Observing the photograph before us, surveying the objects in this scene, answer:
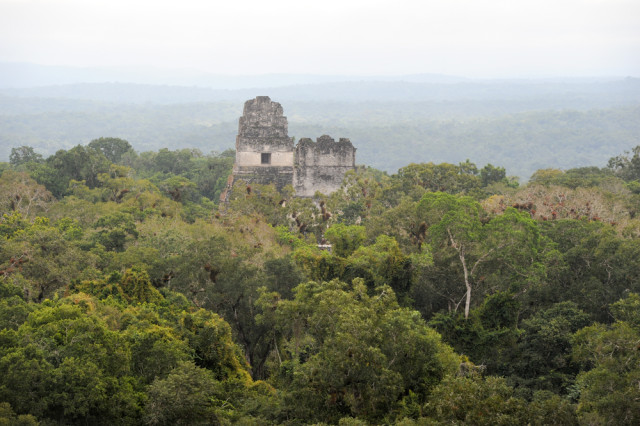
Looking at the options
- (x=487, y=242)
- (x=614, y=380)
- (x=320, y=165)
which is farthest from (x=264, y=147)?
(x=614, y=380)

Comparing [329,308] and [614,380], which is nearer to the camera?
[614,380]

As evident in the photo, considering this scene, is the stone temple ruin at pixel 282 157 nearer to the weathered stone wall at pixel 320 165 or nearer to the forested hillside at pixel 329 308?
the weathered stone wall at pixel 320 165

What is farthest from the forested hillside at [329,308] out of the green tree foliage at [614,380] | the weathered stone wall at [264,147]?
the weathered stone wall at [264,147]

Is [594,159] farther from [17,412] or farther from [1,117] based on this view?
[1,117]

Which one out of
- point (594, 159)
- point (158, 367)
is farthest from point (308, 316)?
point (594, 159)

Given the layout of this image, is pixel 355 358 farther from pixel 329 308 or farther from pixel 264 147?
pixel 264 147

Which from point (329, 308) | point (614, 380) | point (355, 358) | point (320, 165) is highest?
point (320, 165)
